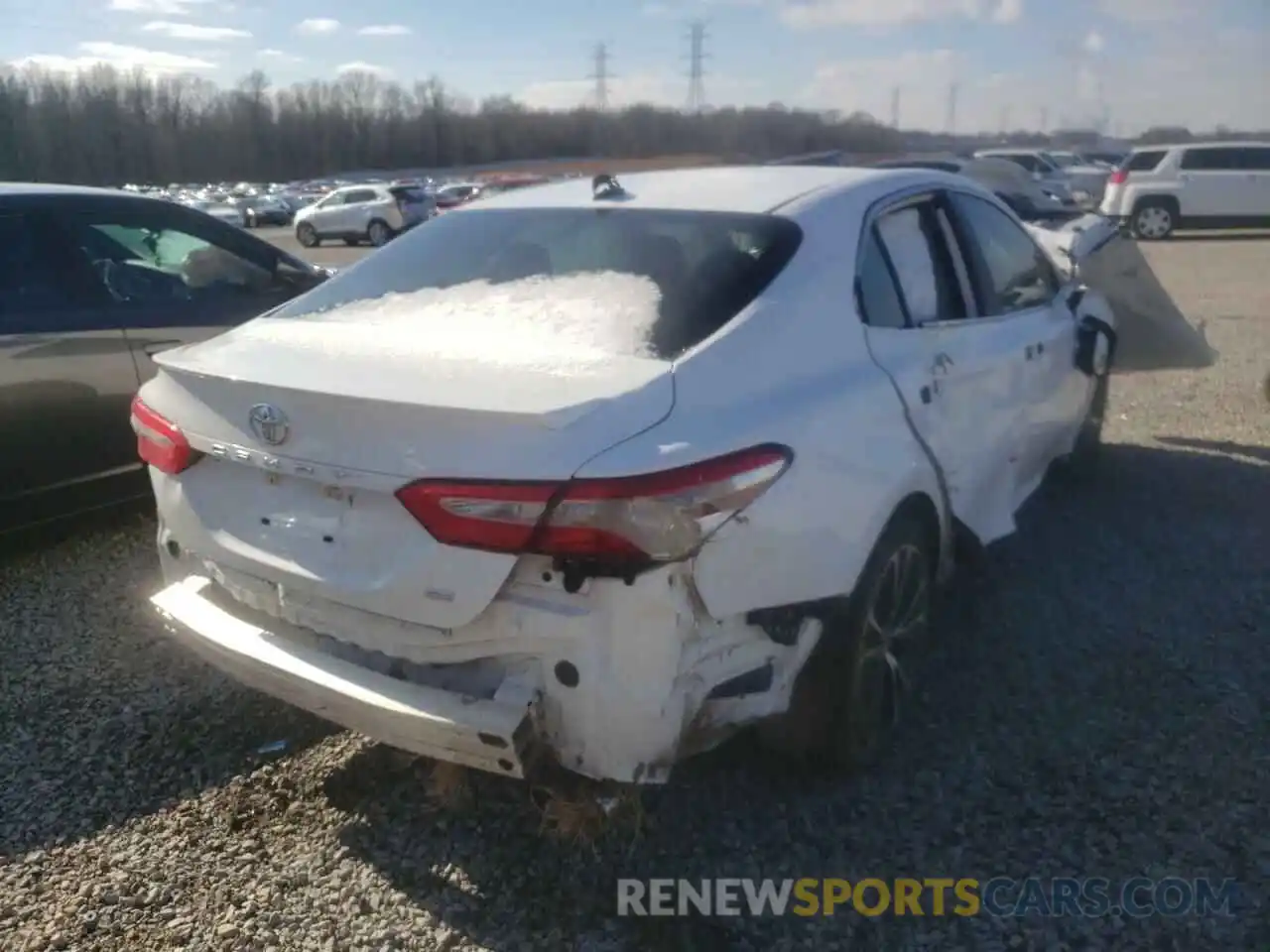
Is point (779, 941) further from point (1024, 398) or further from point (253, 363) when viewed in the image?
point (1024, 398)

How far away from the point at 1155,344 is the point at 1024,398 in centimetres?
272

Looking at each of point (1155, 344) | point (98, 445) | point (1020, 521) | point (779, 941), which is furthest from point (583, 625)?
point (1155, 344)

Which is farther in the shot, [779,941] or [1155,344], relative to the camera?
[1155,344]

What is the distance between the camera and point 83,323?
468cm

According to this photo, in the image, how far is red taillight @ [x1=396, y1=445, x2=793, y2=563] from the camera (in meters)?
2.26

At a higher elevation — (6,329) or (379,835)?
(6,329)

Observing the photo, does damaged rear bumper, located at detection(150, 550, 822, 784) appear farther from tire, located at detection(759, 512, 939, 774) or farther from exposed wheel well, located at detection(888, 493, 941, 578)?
exposed wheel well, located at detection(888, 493, 941, 578)

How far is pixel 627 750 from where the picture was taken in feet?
7.88

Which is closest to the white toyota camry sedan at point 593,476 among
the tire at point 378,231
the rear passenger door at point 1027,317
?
the rear passenger door at point 1027,317

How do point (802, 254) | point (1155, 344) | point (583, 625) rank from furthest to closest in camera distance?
point (1155, 344), point (802, 254), point (583, 625)

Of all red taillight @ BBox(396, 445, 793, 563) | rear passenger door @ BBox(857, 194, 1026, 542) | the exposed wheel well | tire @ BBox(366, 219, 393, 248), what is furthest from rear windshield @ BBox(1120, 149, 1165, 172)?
red taillight @ BBox(396, 445, 793, 563)

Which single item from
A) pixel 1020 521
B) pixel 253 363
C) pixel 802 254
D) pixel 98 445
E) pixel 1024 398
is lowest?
pixel 1020 521

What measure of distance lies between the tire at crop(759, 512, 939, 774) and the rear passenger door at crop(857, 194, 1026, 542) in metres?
0.34

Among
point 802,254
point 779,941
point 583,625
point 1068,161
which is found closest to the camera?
point 583,625
